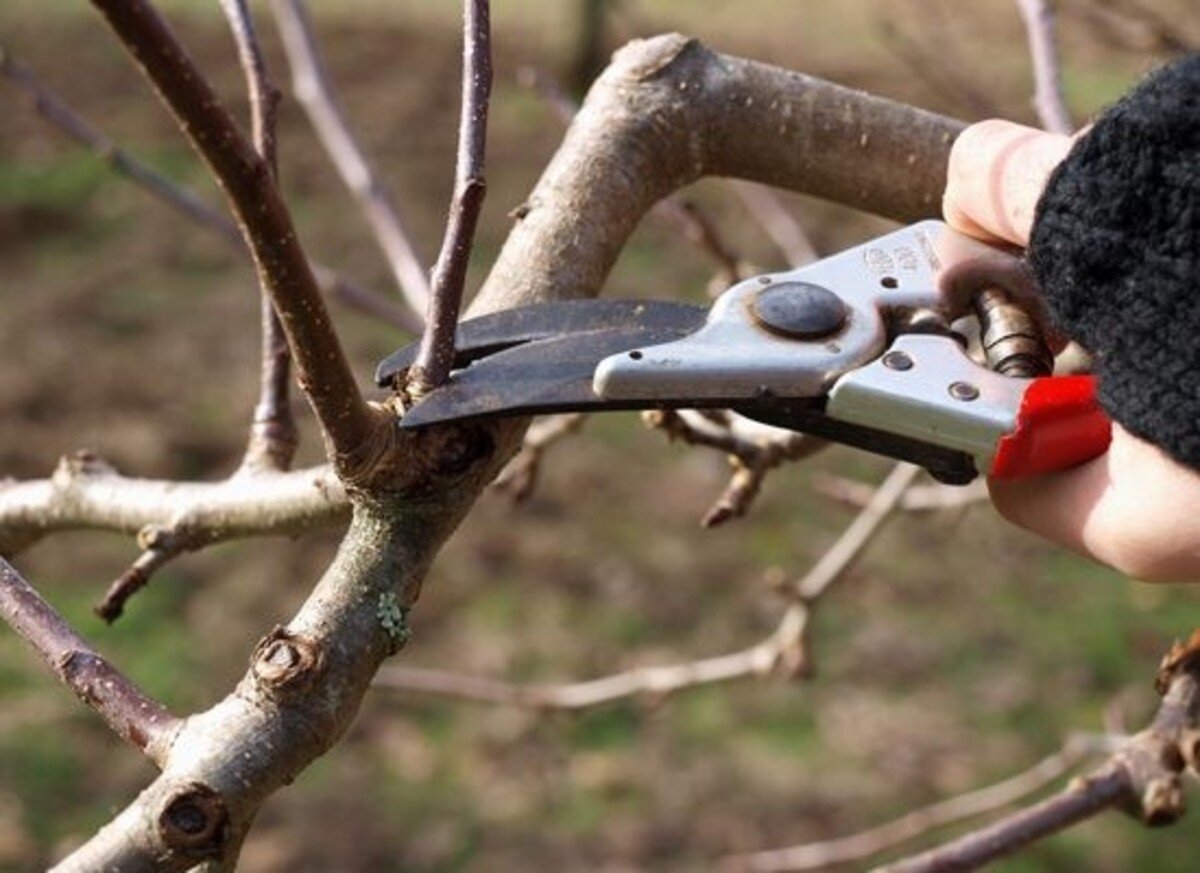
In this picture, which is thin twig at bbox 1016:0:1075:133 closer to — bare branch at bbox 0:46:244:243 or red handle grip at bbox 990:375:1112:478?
red handle grip at bbox 990:375:1112:478

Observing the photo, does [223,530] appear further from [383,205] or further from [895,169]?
[383,205]

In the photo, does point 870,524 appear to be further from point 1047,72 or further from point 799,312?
point 799,312

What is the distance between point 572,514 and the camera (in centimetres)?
409

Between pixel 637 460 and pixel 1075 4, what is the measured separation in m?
2.17

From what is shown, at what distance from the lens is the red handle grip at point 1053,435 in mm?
1004

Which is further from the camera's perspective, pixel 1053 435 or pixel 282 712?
pixel 1053 435

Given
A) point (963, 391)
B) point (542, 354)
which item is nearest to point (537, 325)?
point (542, 354)

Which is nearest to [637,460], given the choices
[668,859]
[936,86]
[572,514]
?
[572,514]

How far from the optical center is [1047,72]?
1.62 metres

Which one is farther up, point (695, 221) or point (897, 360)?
point (897, 360)

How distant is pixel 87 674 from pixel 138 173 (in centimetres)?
103

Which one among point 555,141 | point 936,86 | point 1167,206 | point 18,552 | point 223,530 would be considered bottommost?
point 555,141

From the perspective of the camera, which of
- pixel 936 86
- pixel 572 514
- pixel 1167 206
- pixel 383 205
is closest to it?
pixel 1167 206

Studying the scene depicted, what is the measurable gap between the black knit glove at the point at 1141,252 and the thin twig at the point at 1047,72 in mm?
570
